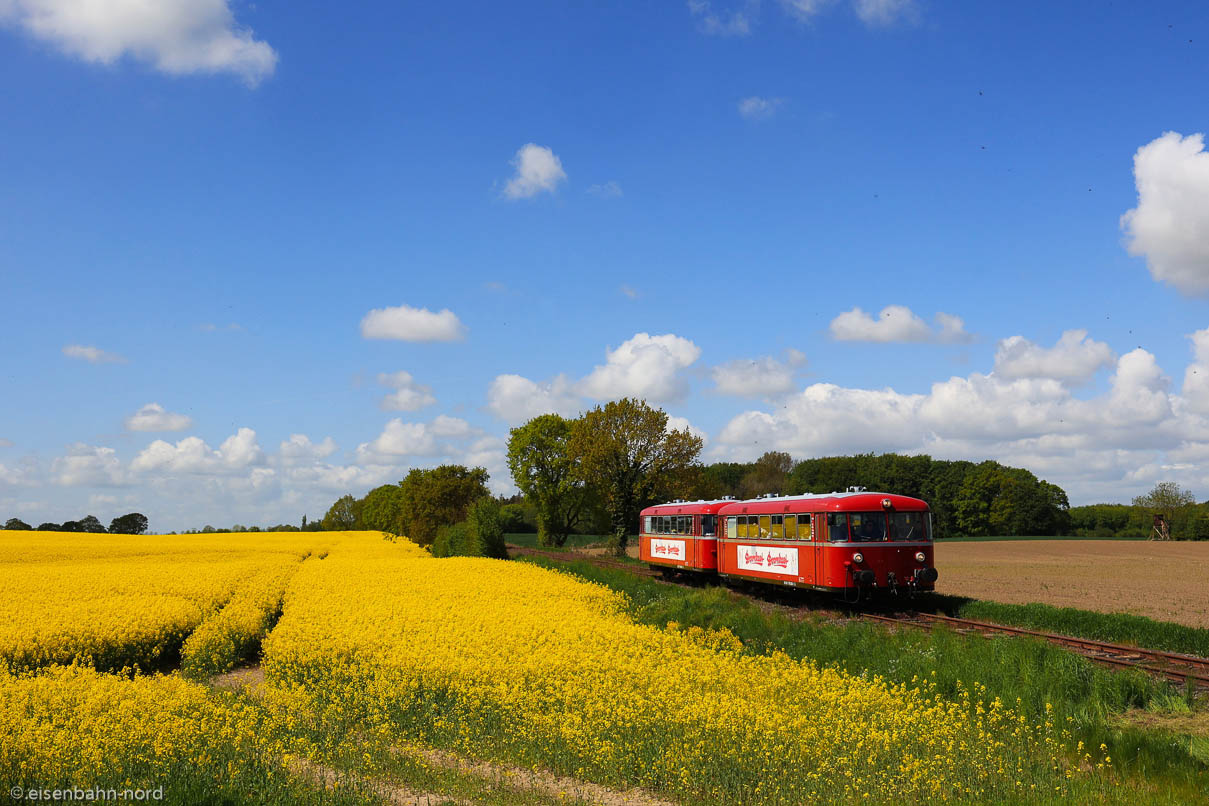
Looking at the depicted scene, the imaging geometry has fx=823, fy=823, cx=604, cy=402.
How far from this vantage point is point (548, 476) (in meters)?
76.2

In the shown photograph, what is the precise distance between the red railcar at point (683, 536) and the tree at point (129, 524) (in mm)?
74938

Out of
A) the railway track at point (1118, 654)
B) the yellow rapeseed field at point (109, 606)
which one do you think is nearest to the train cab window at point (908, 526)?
the railway track at point (1118, 654)

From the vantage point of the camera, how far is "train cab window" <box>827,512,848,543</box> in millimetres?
22375

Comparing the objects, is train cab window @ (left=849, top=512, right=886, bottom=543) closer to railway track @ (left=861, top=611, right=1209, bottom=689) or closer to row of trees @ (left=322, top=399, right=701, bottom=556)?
railway track @ (left=861, top=611, right=1209, bottom=689)

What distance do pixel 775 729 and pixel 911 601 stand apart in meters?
16.8

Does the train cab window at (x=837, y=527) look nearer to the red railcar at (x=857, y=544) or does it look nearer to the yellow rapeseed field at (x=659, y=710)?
the red railcar at (x=857, y=544)

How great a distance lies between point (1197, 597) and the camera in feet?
90.3

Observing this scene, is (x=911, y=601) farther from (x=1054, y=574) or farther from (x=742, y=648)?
(x=1054, y=574)

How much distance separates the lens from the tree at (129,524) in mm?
91750

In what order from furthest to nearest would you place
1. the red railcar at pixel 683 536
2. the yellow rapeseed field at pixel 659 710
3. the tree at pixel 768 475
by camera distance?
the tree at pixel 768 475 → the red railcar at pixel 683 536 → the yellow rapeseed field at pixel 659 710

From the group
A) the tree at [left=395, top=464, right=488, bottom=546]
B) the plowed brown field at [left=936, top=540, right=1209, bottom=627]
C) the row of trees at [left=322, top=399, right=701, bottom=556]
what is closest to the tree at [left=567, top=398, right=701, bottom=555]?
the row of trees at [left=322, top=399, right=701, bottom=556]

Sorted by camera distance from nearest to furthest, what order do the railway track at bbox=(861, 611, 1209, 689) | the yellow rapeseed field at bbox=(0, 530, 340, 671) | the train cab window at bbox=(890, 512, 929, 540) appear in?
the railway track at bbox=(861, 611, 1209, 689) < the yellow rapeseed field at bbox=(0, 530, 340, 671) < the train cab window at bbox=(890, 512, 929, 540)

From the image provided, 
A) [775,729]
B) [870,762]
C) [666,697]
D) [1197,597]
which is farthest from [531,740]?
[1197,597]

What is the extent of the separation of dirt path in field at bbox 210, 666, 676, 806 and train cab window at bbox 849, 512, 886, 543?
49.6 ft
